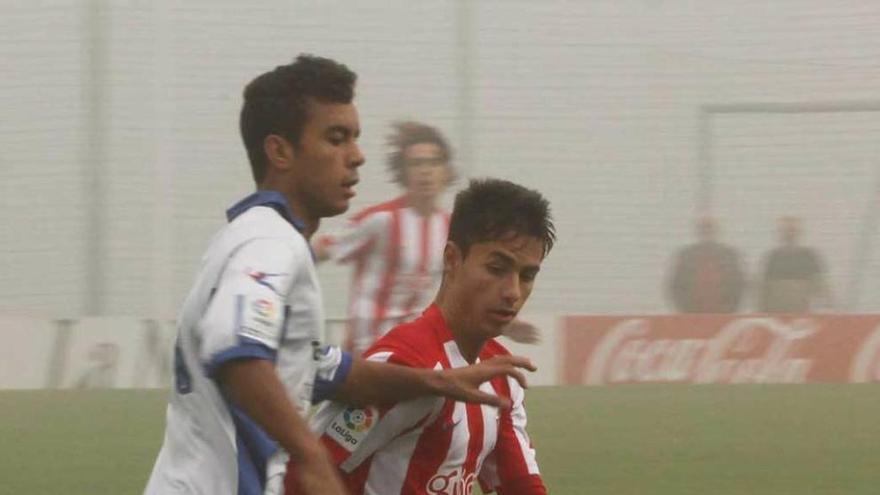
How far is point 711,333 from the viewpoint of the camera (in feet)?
45.8

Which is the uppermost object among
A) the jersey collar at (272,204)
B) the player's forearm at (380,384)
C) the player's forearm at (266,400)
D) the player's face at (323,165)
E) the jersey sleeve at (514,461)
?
the player's face at (323,165)

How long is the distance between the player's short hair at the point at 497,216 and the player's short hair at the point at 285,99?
657mm

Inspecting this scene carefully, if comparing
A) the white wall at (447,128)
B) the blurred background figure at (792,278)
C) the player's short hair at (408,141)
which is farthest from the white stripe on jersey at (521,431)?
the blurred background figure at (792,278)

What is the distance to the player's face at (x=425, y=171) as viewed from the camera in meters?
8.79

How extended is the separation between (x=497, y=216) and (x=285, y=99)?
2.48 ft

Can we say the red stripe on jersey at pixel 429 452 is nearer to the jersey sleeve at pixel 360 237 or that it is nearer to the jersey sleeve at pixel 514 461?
the jersey sleeve at pixel 514 461

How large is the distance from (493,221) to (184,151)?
1056 cm

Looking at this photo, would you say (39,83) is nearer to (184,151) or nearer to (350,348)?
(184,151)

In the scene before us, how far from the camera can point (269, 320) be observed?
10.5 feet

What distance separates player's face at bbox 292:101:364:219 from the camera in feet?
11.5

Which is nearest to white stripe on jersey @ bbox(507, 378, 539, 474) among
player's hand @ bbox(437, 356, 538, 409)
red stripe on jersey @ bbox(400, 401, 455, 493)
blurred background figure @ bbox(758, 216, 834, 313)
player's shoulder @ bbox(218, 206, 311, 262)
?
red stripe on jersey @ bbox(400, 401, 455, 493)

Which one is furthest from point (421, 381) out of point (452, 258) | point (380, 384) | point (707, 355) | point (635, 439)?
point (707, 355)

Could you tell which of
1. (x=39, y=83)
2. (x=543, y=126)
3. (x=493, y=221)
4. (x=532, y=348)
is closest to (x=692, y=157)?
(x=543, y=126)

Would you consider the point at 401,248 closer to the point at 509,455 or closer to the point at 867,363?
the point at 509,455
